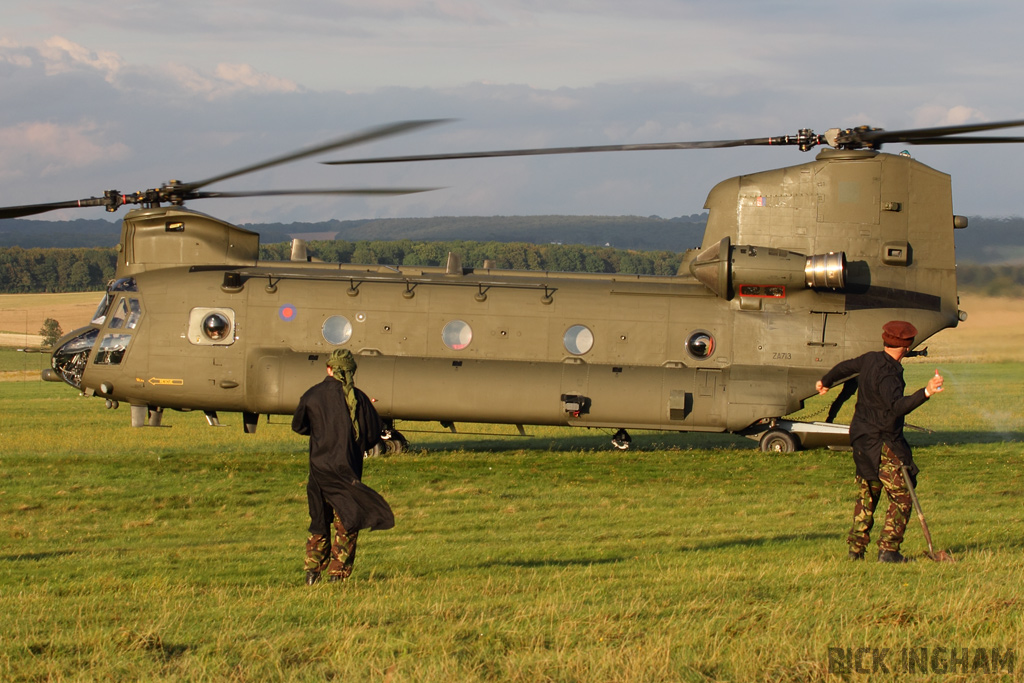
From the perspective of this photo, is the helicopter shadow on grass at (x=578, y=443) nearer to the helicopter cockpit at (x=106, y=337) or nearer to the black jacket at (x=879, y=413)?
the helicopter cockpit at (x=106, y=337)

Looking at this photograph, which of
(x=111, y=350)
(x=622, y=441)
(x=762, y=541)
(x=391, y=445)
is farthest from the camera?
(x=391, y=445)

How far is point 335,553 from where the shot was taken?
9180 mm

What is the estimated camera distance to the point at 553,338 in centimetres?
1922

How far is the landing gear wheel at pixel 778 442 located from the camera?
19.6 m

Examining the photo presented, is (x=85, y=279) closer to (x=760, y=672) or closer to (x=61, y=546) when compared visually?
(x=61, y=546)

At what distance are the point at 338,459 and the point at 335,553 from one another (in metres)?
0.88

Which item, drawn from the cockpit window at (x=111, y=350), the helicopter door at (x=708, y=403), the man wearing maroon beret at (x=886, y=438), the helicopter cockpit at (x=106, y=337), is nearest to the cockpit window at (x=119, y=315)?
the helicopter cockpit at (x=106, y=337)

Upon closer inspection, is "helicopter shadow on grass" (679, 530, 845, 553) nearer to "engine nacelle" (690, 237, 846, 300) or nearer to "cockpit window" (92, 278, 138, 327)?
"engine nacelle" (690, 237, 846, 300)

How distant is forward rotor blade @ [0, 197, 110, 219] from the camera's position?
17.6m

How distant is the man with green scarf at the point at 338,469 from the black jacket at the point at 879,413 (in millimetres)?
4324

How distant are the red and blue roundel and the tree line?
197 centimetres

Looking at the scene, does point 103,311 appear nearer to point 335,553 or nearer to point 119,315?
point 119,315

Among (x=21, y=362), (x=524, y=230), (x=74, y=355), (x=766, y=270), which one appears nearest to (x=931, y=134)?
(x=766, y=270)

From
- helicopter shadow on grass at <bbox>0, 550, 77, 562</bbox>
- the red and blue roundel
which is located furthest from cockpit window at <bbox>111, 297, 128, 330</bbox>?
helicopter shadow on grass at <bbox>0, 550, 77, 562</bbox>
